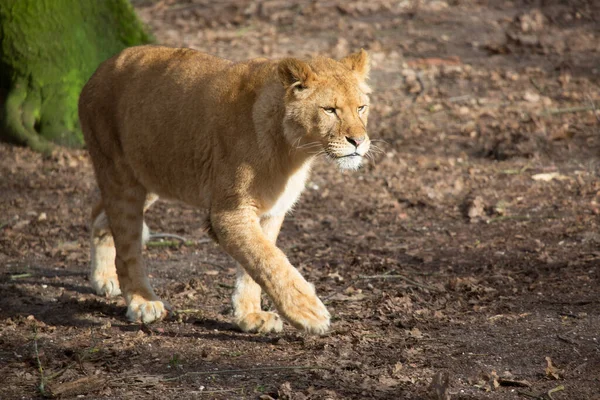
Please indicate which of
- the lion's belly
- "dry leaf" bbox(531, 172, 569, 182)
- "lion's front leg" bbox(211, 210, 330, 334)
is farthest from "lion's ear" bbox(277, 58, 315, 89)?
"dry leaf" bbox(531, 172, 569, 182)

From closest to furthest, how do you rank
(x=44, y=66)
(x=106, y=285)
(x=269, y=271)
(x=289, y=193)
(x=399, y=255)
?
1. (x=269, y=271)
2. (x=289, y=193)
3. (x=106, y=285)
4. (x=399, y=255)
5. (x=44, y=66)

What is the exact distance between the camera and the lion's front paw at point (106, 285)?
607 centimetres

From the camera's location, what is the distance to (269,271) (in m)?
4.72

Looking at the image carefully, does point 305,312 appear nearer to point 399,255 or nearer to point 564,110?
point 399,255

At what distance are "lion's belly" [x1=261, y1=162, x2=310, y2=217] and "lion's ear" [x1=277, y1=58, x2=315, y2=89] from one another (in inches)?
20.5

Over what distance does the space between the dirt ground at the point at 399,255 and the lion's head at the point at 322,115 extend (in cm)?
110

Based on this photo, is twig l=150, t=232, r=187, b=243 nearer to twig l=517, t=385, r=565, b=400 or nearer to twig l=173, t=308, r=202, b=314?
twig l=173, t=308, r=202, b=314

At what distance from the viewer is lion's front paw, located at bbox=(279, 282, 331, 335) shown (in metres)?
4.59

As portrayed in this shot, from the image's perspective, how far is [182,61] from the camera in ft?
18.7

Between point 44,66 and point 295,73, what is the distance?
5.03 metres

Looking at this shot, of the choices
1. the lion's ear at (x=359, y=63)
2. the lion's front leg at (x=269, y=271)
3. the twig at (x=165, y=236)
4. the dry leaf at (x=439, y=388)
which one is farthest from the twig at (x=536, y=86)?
the dry leaf at (x=439, y=388)

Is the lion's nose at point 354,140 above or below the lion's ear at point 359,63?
below

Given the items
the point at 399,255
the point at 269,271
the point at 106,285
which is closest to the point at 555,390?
the point at 269,271

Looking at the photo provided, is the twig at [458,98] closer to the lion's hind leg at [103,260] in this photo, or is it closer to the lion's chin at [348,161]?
the lion's hind leg at [103,260]
